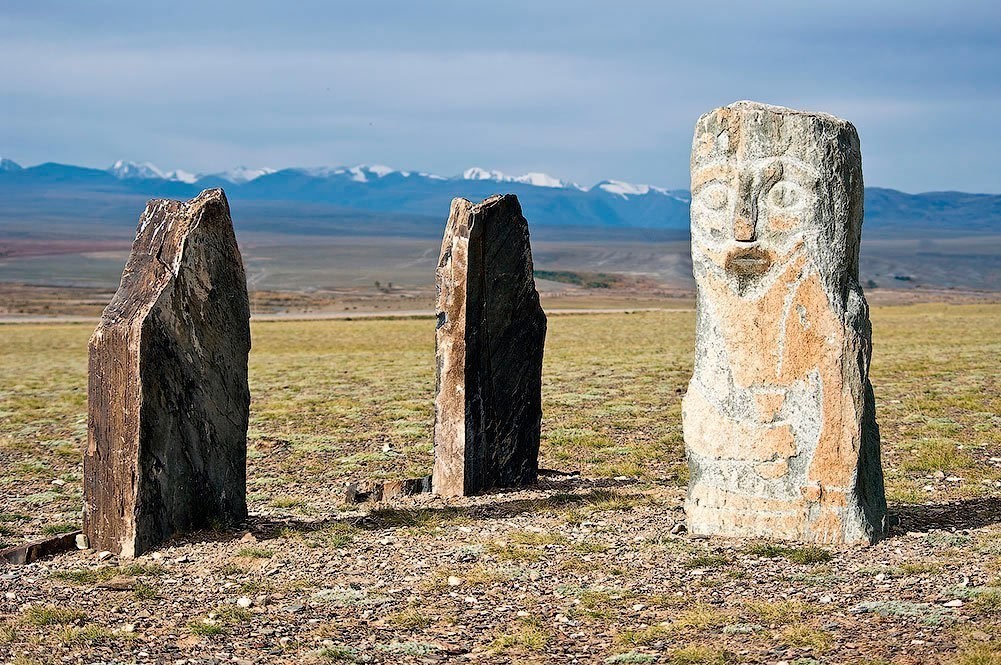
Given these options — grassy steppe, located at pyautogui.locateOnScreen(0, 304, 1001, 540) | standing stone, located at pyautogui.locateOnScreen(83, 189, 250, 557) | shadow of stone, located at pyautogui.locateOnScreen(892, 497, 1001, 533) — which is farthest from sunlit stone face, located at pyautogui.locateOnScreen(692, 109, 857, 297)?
standing stone, located at pyautogui.locateOnScreen(83, 189, 250, 557)

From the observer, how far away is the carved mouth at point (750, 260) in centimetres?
1008

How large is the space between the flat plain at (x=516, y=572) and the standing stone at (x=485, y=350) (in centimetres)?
53

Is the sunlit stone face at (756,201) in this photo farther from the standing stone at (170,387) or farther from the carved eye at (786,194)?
the standing stone at (170,387)

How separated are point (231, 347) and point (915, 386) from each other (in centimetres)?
1531

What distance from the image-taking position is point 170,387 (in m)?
10.2

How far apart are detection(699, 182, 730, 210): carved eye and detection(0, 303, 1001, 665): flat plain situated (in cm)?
287

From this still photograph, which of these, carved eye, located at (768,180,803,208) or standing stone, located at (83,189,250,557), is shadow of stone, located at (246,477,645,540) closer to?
standing stone, located at (83,189,250,557)

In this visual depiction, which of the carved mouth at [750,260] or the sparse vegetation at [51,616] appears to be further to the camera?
the carved mouth at [750,260]

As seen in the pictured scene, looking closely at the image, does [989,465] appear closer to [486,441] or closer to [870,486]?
[870,486]

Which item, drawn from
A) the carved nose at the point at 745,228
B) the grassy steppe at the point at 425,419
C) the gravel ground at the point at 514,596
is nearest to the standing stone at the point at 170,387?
the gravel ground at the point at 514,596

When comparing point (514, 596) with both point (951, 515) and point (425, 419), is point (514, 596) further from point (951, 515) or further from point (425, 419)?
point (425, 419)

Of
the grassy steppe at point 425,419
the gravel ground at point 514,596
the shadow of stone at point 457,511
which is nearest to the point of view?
the gravel ground at point 514,596

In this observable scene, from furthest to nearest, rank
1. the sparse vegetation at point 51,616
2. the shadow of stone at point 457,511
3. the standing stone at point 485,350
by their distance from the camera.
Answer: the standing stone at point 485,350
the shadow of stone at point 457,511
the sparse vegetation at point 51,616

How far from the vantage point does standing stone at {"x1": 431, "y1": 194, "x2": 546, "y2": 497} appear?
1264 centimetres
